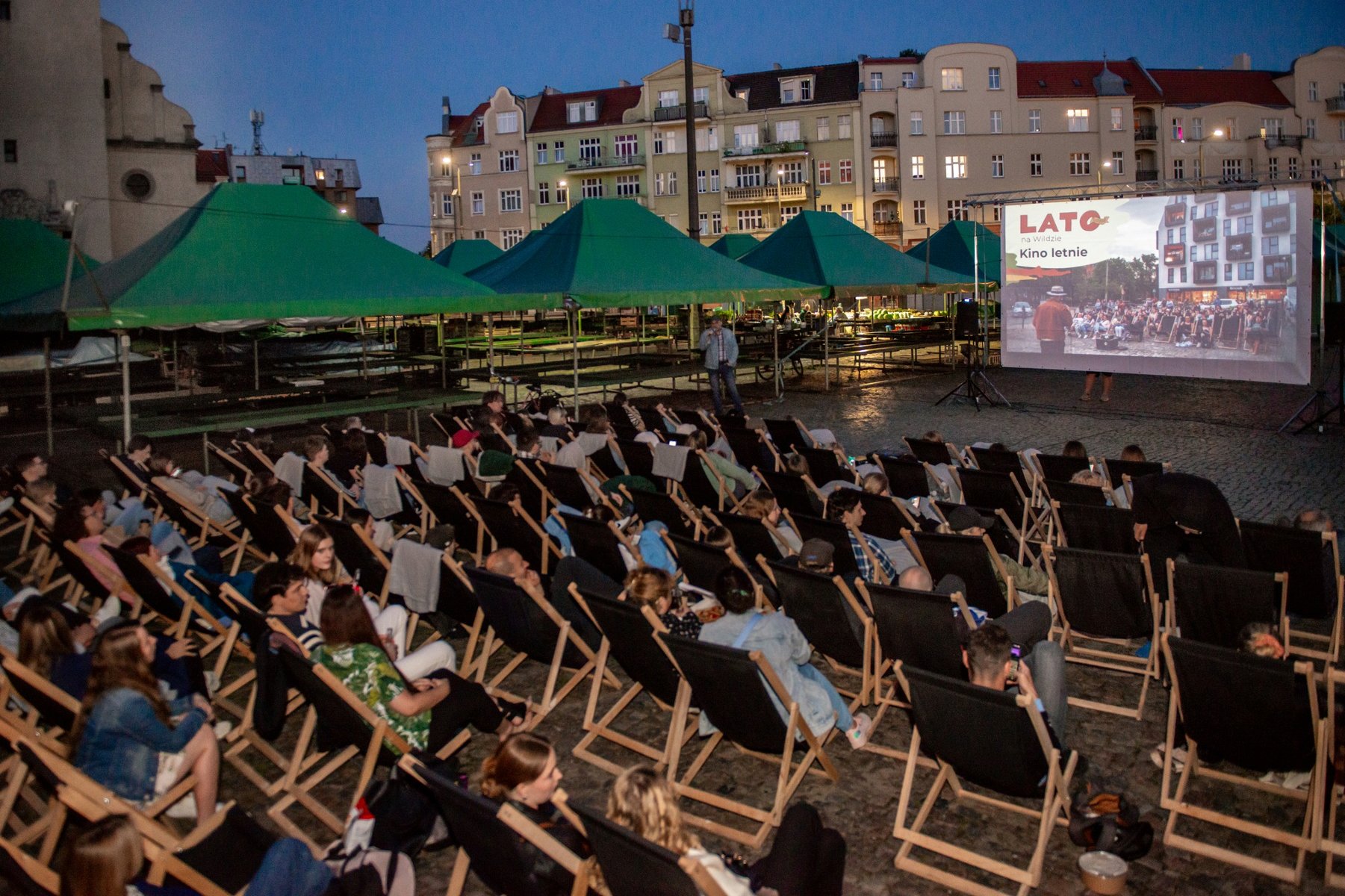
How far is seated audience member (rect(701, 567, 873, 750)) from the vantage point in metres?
4.63

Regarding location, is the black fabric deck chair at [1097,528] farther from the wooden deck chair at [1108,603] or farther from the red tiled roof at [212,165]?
the red tiled roof at [212,165]

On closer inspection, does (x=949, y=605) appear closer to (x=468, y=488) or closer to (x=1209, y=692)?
(x=1209, y=692)

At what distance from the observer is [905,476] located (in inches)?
334

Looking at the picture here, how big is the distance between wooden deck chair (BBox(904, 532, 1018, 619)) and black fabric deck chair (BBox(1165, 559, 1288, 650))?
86 centimetres

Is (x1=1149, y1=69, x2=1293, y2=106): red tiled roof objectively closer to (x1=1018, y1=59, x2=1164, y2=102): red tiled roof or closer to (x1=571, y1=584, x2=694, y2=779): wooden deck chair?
(x1=1018, y1=59, x2=1164, y2=102): red tiled roof

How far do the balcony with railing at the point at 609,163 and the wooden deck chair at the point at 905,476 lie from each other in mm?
54176

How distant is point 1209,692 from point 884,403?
13.7m

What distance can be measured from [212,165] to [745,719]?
277ft

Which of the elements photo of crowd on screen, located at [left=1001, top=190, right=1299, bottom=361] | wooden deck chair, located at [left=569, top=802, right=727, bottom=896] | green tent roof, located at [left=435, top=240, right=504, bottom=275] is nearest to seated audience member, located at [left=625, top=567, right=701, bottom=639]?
wooden deck chair, located at [left=569, top=802, right=727, bottom=896]

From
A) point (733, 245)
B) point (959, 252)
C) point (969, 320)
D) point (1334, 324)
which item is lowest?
point (1334, 324)

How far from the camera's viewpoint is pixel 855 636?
5.42m

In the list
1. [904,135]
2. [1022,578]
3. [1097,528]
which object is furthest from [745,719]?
[904,135]

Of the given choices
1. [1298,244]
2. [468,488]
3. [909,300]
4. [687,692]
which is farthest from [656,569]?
[909,300]

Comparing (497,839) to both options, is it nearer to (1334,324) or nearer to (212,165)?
(1334,324)
